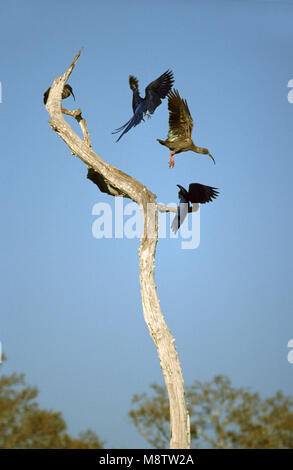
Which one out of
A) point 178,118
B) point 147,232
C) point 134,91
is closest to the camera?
point 147,232

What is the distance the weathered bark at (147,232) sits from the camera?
175 inches

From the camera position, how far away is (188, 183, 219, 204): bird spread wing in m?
5.14

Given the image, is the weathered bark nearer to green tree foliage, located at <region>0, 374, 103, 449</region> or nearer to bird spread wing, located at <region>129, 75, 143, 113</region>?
bird spread wing, located at <region>129, 75, 143, 113</region>

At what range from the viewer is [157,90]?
17.6 feet

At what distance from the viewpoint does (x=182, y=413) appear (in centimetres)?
443

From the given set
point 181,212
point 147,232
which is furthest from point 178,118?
point 147,232

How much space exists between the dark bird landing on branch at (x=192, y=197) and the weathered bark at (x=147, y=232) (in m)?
0.14

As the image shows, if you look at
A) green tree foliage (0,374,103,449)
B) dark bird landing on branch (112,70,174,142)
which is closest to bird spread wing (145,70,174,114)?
dark bird landing on branch (112,70,174,142)

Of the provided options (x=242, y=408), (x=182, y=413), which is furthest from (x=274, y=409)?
(x=182, y=413)

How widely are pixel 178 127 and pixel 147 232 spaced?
104 cm

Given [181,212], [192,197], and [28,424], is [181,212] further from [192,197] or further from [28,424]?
[28,424]
